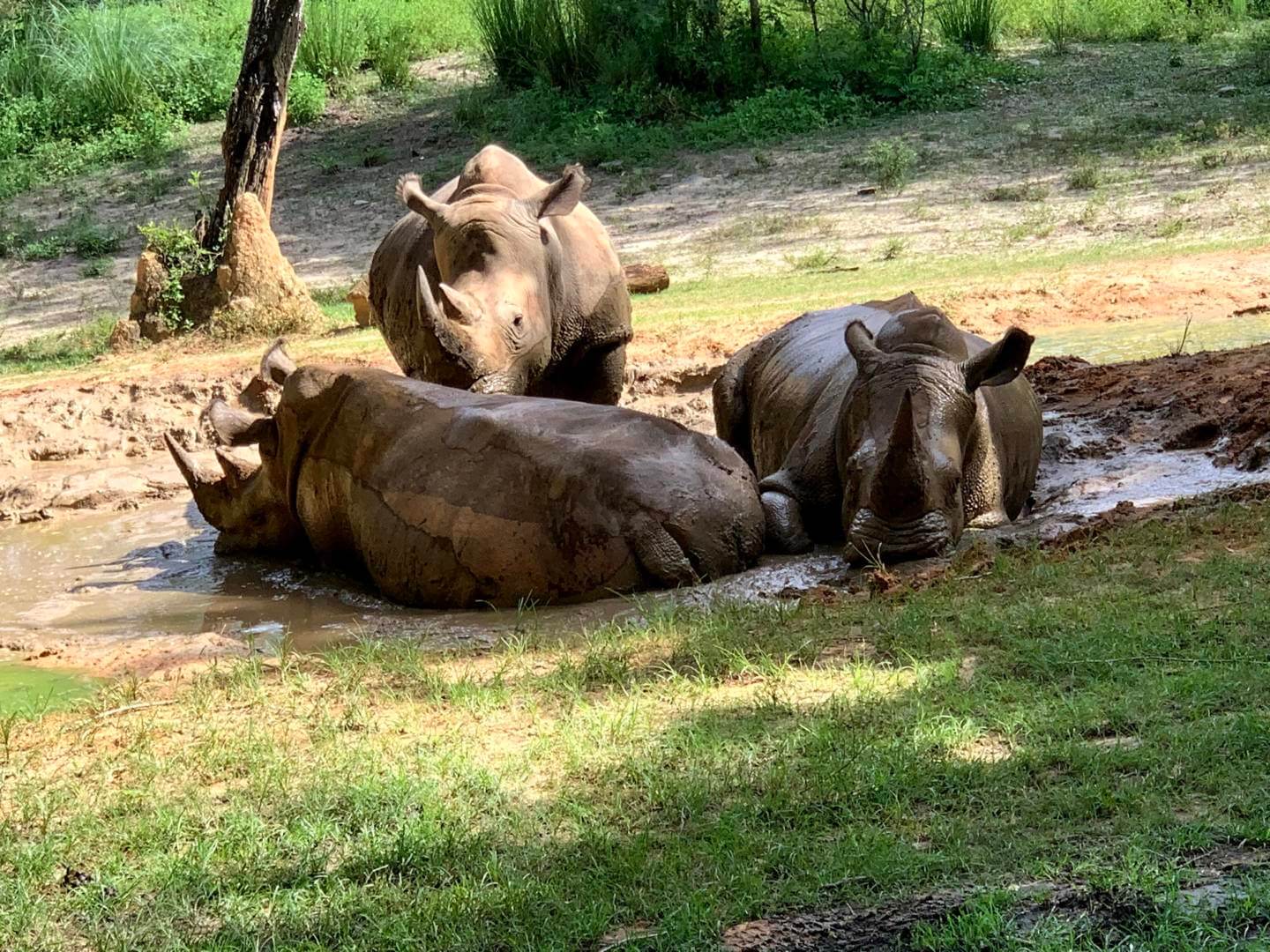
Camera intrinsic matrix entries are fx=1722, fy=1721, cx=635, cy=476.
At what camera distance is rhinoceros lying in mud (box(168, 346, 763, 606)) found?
279 inches

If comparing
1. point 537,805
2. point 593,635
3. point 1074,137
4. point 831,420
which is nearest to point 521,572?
point 593,635

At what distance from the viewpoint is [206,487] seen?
344 inches

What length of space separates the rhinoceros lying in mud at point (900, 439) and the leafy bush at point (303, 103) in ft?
50.5

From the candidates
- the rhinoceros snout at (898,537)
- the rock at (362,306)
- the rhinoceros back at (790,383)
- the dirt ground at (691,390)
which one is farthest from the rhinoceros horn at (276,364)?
the rock at (362,306)

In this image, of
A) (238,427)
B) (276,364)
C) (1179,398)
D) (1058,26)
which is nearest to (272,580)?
(238,427)

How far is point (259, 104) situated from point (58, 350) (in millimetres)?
2722

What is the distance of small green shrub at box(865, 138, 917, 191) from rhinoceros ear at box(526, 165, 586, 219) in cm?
814

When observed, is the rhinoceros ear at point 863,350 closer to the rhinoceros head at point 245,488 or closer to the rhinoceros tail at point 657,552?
the rhinoceros tail at point 657,552

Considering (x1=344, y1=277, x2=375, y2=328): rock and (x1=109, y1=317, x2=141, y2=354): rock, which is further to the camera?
(x1=109, y1=317, x2=141, y2=354): rock

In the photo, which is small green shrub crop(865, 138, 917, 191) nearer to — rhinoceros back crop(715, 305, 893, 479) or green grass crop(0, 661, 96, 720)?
rhinoceros back crop(715, 305, 893, 479)

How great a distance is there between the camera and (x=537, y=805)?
14.3 feet

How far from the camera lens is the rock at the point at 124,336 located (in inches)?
566

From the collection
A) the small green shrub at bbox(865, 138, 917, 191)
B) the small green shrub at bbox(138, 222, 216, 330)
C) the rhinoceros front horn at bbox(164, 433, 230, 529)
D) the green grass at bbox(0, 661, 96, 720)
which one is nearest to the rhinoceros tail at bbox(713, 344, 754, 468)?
the rhinoceros front horn at bbox(164, 433, 230, 529)

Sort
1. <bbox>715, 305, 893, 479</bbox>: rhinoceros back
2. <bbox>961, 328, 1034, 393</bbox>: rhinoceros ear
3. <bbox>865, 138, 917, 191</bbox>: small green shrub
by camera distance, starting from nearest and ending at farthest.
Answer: <bbox>961, 328, 1034, 393</bbox>: rhinoceros ear → <bbox>715, 305, 893, 479</bbox>: rhinoceros back → <bbox>865, 138, 917, 191</bbox>: small green shrub
